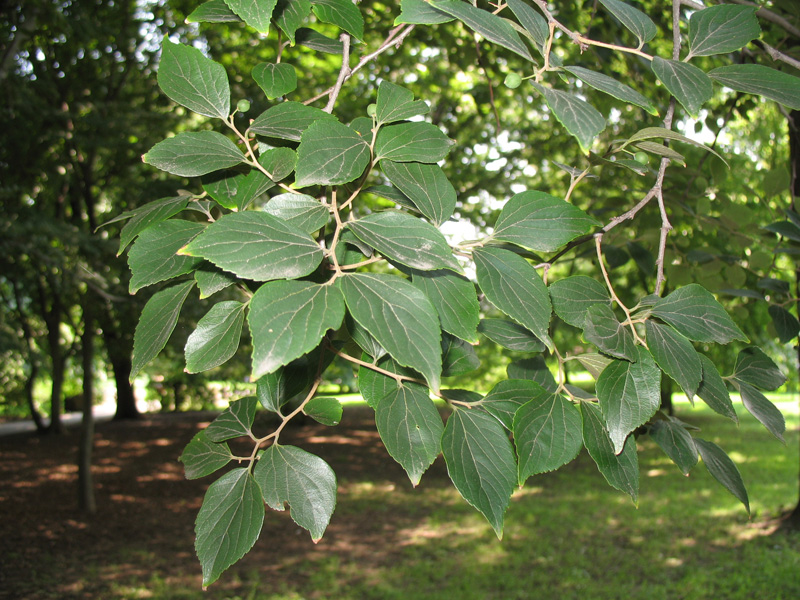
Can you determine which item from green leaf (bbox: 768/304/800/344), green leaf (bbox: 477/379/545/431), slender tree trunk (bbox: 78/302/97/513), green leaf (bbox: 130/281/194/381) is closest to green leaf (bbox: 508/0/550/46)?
green leaf (bbox: 477/379/545/431)

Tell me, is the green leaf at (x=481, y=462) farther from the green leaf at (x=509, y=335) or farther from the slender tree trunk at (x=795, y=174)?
the slender tree trunk at (x=795, y=174)

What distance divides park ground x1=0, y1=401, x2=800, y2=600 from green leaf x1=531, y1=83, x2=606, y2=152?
464 cm

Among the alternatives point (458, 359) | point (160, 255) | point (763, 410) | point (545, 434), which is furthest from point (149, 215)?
point (763, 410)

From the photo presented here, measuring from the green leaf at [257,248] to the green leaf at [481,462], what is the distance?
348 millimetres

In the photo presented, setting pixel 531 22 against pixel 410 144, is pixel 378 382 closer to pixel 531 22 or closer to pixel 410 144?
pixel 410 144

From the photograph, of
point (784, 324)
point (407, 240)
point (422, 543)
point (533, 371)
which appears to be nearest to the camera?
point (407, 240)

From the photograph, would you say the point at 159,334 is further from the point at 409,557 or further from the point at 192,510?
the point at 192,510

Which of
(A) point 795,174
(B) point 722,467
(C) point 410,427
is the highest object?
(A) point 795,174

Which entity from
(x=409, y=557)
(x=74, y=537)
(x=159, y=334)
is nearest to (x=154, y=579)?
(x=74, y=537)

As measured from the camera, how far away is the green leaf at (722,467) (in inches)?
37.3

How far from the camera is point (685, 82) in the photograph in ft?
2.70

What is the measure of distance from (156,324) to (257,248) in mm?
341

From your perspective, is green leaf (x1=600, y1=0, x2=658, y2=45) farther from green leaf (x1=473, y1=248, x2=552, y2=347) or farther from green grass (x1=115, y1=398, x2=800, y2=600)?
green grass (x1=115, y1=398, x2=800, y2=600)

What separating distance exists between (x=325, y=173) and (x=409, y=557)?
544 cm
